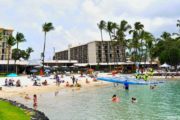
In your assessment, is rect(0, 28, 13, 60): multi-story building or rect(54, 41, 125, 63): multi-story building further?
rect(54, 41, 125, 63): multi-story building

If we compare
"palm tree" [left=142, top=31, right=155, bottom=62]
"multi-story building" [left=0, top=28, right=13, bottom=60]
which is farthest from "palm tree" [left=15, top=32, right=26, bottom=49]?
"palm tree" [left=142, top=31, right=155, bottom=62]

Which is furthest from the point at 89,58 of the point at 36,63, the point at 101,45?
the point at 36,63

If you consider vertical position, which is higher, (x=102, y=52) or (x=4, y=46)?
(x=4, y=46)

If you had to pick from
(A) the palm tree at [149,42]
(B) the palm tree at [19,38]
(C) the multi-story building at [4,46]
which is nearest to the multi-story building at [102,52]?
(A) the palm tree at [149,42]

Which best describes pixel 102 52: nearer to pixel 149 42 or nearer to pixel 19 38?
pixel 149 42

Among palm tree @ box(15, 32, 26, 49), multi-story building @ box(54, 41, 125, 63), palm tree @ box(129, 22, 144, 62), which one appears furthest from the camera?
multi-story building @ box(54, 41, 125, 63)

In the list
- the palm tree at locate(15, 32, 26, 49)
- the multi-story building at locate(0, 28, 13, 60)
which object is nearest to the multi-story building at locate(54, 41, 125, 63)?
the multi-story building at locate(0, 28, 13, 60)

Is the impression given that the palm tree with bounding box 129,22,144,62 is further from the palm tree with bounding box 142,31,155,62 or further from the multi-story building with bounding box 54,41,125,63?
the multi-story building with bounding box 54,41,125,63

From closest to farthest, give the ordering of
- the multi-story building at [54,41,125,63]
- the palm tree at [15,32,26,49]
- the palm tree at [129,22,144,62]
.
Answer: the palm tree at [15,32,26,49], the palm tree at [129,22,144,62], the multi-story building at [54,41,125,63]

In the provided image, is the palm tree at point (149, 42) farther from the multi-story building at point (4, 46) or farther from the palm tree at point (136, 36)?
the multi-story building at point (4, 46)

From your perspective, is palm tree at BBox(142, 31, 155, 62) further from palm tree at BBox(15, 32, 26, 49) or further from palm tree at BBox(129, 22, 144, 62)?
palm tree at BBox(15, 32, 26, 49)

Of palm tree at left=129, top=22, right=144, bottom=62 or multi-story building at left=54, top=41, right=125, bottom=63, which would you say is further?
multi-story building at left=54, top=41, right=125, bottom=63

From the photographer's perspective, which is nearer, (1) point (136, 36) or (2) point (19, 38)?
(2) point (19, 38)

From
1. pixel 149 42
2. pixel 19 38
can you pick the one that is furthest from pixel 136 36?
pixel 19 38
